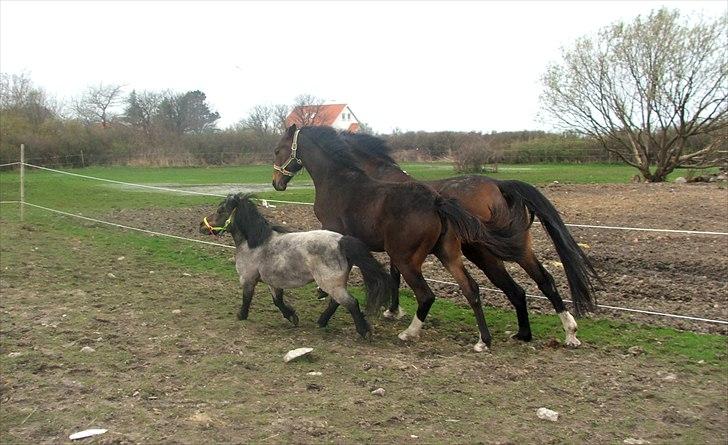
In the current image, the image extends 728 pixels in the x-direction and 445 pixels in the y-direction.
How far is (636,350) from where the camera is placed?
4887mm

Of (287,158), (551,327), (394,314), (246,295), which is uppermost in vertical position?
(287,158)

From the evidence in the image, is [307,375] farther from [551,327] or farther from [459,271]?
[551,327]

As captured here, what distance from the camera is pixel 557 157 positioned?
39.1 meters

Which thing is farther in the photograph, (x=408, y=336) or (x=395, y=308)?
(x=395, y=308)

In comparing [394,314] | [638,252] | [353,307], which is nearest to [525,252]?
[394,314]

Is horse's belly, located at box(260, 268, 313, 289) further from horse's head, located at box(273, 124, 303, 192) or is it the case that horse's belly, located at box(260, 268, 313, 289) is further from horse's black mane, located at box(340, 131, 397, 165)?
horse's black mane, located at box(340, 131, 397, 165)

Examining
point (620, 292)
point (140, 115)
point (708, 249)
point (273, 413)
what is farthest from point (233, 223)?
point (140, 115)

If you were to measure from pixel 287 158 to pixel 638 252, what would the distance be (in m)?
5.25

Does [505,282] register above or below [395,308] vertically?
above

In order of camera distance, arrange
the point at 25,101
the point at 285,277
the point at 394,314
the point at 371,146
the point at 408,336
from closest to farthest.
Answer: the point at 408,336
the point at 285,277
the point at 394,314
the point at 371,146
the point at 25,101

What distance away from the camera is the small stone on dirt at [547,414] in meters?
3.60

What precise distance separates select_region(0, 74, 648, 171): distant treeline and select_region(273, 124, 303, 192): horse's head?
21926mm

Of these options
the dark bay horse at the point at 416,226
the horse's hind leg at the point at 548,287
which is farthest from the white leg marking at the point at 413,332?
the horse's hind leg at the point at 548,287

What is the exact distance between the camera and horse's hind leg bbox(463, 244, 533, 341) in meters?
5.31
